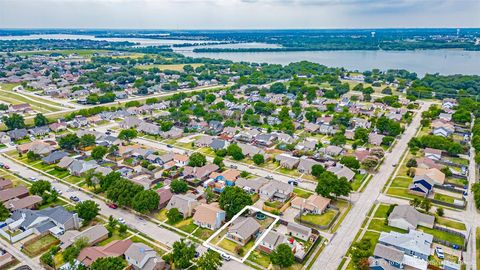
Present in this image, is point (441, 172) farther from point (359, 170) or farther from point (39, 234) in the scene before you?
point (39, 234)

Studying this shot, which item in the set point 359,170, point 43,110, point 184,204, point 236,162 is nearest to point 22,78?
point 43,110

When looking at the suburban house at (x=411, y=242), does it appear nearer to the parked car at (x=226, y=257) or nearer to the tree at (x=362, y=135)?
the parked car at (x=226, y=257)

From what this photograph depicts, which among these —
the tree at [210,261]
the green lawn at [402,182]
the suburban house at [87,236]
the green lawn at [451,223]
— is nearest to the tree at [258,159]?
the green lawn at [402,182]

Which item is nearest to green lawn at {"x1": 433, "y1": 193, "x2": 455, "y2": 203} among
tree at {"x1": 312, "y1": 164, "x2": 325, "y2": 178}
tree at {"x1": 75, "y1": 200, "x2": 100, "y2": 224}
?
tree at {"x1": 312, "y1": 164, "x2": 325, "y2": 178}

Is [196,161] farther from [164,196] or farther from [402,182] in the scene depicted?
[402,182]

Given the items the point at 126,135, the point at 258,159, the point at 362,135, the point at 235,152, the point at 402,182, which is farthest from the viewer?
the point at 362,135

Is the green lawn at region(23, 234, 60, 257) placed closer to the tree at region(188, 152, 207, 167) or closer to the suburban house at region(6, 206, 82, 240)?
the suburban house at region(6, 206, 82, 240)

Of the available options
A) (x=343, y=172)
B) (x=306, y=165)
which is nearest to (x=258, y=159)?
(x=306, y=165)
